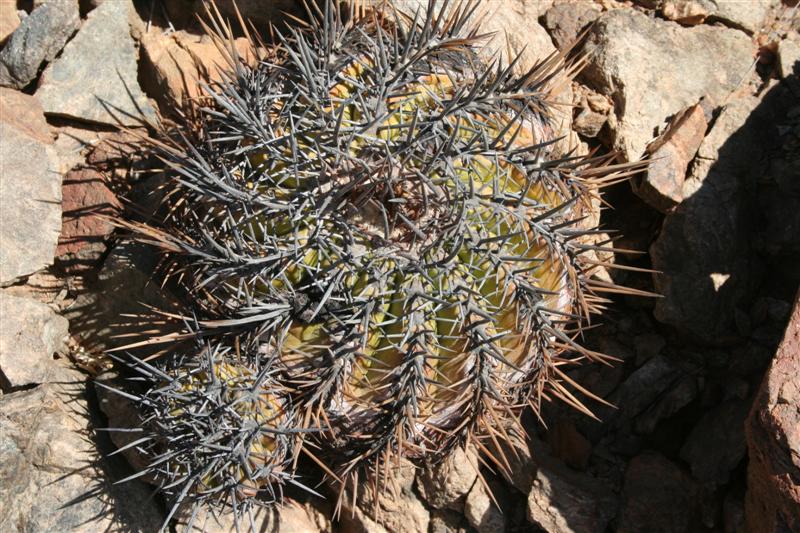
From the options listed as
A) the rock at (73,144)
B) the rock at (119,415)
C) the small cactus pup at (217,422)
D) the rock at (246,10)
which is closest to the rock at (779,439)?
the small cactus pup at (217,422)

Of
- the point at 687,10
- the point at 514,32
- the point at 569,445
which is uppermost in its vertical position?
the point at 687,10

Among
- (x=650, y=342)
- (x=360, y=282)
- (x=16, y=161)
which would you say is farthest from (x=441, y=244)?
(x=16, y=161)

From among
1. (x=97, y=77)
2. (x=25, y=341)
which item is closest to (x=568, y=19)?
(x=97, y=77)

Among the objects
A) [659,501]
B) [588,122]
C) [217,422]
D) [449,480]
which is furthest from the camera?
[588,122]

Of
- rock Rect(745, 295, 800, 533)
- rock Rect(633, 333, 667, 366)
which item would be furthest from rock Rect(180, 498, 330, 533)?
rock Rect(745, 295, 800, 533)

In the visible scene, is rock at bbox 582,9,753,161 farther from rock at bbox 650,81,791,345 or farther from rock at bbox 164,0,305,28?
rock at bbox 164,0,305,28

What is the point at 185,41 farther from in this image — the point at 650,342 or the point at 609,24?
the point at 650,342

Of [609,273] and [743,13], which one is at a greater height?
[743,13]

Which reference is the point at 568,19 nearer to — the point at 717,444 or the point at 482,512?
the point at 717,444
